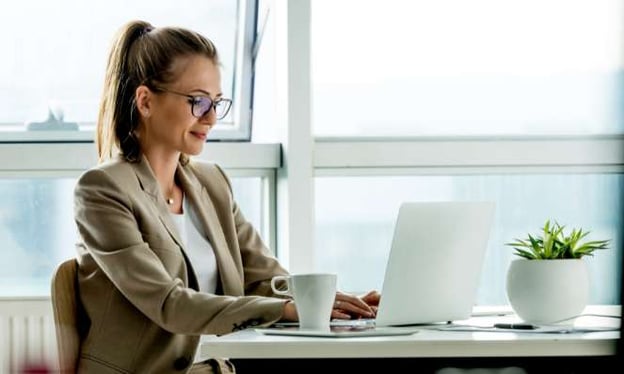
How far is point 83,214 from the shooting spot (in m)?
2.20

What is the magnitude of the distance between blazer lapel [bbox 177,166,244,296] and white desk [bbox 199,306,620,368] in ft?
2.29

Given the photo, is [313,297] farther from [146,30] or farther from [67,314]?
[146,30]

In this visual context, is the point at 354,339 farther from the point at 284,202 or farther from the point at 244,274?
the point at 284,202

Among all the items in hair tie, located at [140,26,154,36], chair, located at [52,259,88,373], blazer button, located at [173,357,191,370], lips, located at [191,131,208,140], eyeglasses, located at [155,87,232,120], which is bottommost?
blazer button, located at [173,357,191,370]

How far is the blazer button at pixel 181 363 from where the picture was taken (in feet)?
7.06

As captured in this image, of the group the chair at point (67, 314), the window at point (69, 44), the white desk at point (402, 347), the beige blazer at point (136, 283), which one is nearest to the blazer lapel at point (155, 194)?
the beige blazer at point (136, 283)

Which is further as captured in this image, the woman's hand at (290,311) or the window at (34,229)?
the window at (34,229)

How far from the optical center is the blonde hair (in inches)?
94.6

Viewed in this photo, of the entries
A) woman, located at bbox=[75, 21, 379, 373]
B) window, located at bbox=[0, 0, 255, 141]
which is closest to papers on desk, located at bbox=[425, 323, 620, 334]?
woman, located at bbox=[75, 21, 379, 373]

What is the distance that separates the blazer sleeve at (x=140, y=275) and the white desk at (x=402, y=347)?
0.23 metres

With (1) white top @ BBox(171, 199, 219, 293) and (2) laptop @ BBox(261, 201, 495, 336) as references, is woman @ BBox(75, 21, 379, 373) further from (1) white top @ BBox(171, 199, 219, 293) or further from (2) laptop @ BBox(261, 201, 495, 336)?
(2) laptop @ BBox(261, 201, 495, 336)

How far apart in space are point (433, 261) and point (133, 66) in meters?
0.94

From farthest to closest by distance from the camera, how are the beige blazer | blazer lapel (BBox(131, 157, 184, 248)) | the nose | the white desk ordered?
the nose < blazer lapel (BBox(131, 157, 184, 248)) < the beige blazer < the white desk

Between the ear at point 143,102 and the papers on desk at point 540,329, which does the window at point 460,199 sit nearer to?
the ear at point 143,102
